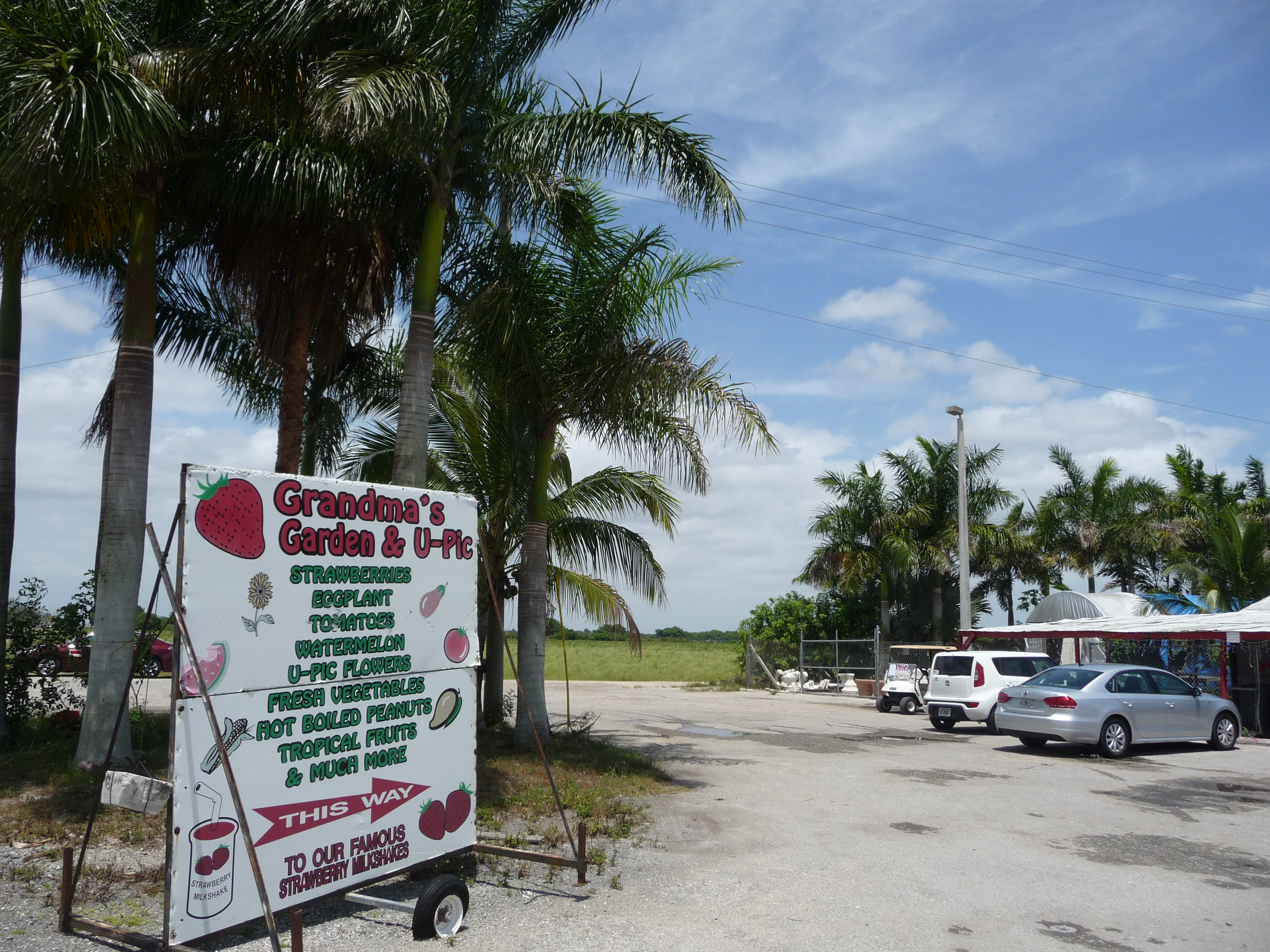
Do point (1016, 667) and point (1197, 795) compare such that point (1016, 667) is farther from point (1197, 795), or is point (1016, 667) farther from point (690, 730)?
point (1197, 795)

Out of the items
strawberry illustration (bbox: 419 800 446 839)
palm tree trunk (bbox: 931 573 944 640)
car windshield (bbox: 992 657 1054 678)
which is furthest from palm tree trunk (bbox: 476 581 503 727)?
palm tree trunk (bbox: 931 573 944 640)

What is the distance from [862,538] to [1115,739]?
1933 centimetres

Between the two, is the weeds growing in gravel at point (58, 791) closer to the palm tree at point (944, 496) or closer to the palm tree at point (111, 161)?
the palm tree at point (111, 161)

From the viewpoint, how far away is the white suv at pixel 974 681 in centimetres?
1973

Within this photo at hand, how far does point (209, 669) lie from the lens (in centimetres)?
520

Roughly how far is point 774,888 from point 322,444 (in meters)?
11.3

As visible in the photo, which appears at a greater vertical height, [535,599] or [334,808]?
[535,599]

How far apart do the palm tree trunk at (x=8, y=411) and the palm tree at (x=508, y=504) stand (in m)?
4.67

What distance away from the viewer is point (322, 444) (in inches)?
631

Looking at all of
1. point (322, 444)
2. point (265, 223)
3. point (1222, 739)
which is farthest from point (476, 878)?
point (1222, 739)

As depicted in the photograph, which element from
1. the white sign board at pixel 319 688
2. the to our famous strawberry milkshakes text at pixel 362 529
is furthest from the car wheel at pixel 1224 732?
the to our famous strawberry milkshakes text at pixel 362 529

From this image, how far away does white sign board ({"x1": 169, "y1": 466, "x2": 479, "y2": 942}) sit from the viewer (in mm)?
5176

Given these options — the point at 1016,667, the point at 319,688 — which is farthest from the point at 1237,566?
the point at 319,688

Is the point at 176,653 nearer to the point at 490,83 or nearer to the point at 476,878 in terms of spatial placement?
the point at 476,878
